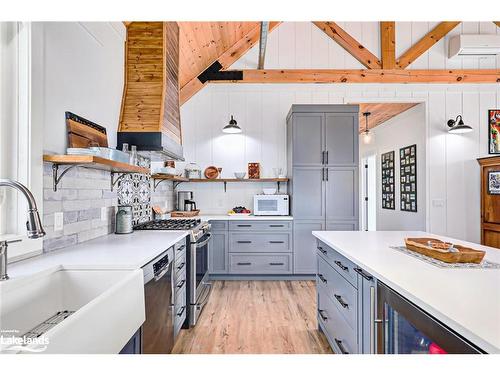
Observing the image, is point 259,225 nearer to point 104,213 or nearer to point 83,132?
point 104,213

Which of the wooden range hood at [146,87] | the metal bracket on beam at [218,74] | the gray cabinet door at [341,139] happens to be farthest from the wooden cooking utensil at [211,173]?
the wooden range hood at [146,87]

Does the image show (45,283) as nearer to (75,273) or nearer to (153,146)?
(75,273)

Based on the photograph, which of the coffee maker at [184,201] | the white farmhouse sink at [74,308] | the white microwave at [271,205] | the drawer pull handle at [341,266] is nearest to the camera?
the white farmhouse sink at [74,308]

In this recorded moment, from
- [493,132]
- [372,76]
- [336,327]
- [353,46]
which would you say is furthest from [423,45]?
[336,327]

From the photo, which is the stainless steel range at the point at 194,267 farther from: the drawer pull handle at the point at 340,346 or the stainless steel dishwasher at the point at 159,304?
the drawer pull handle at the point at 340,346

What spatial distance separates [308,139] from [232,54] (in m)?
1.86

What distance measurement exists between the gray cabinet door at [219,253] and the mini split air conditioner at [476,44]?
15.0 feet

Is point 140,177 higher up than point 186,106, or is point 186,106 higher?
point 186,106

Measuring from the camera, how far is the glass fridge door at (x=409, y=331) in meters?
0.87

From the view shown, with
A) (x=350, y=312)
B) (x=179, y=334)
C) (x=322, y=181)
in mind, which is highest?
(x=322, y=181)

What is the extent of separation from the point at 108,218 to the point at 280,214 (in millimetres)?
2415

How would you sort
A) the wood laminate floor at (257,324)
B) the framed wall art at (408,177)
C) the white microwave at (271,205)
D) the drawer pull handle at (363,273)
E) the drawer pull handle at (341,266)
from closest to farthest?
the drawer pull handle at (363,273)
the drawer pull handle at (341,266)
the wood laminate floor at (257,324)
the white microwave at (271,205)
the framed wall art at (408,177)
